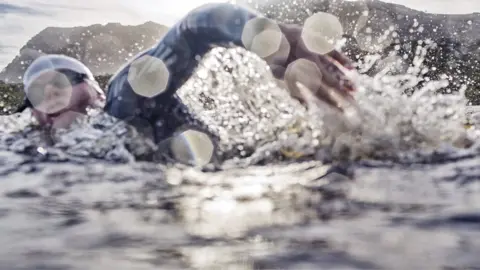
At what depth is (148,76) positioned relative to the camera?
226 inches

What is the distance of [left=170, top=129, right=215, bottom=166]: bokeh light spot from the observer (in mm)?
5383

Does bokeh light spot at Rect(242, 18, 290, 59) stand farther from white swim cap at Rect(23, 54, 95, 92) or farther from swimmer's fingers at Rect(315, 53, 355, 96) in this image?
white swim cap at Rect(23, 54, 95, 92)

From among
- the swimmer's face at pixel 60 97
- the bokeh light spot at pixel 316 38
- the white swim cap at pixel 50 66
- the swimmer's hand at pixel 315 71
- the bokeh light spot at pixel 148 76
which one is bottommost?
the swimmer's face at pixel 60 97

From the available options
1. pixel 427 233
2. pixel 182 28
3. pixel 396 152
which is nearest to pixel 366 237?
pixel 427 233

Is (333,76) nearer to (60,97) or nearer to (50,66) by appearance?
(60,97)

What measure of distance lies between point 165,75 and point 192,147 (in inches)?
27.3

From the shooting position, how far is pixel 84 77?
6996 millimetres

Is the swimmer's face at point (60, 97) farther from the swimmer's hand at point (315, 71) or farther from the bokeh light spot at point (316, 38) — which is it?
the bokeh light spot at point (316, 38)

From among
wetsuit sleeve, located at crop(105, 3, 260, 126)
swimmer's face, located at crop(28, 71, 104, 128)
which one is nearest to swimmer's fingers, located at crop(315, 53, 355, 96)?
wetsuit sleeve, located at crop(105, 3, 260, 126)

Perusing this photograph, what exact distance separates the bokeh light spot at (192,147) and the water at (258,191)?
0.27 feet

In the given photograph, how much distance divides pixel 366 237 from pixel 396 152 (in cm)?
260

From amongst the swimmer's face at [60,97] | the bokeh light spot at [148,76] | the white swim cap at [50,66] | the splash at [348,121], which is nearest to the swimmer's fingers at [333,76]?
the splash at [348,121]

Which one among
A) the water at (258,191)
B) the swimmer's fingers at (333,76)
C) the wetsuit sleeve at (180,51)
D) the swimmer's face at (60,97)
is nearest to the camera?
the water at (258,191)

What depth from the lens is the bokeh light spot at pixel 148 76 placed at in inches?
225
